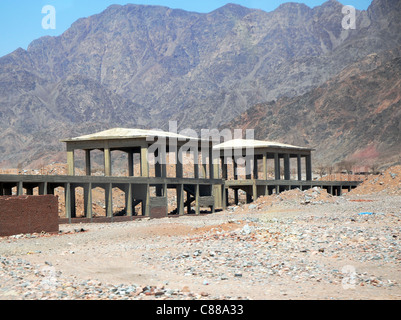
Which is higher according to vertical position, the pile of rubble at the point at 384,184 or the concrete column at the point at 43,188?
the concrete column at the point at 43,188

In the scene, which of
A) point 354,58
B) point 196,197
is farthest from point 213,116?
point 196,197

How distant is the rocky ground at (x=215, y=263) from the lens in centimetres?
1271

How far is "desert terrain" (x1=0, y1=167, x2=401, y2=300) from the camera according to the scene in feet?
41.6

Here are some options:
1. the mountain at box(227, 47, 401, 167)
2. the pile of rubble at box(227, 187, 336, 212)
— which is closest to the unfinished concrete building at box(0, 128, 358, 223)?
the pile of rubble at box(227, 187, 336, 212)

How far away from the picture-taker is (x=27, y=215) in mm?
26922

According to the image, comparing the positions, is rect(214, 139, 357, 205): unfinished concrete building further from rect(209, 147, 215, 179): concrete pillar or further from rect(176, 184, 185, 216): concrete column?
rect(176, 184, 185, 216): concrete column

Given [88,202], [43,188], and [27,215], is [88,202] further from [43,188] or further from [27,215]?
[27,215]

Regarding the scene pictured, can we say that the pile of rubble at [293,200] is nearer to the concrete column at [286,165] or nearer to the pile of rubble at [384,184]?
the pile of rubble at [384,184]

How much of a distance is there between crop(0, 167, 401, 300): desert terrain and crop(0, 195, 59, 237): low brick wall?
79 centimetres

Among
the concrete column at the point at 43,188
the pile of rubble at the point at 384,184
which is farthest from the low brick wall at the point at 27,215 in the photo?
the pile of rubble at the point at 384,184

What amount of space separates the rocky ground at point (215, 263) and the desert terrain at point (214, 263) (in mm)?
25

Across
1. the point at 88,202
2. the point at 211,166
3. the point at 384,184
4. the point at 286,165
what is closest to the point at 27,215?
the point at 88,202

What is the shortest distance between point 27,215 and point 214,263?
13.1 meters
